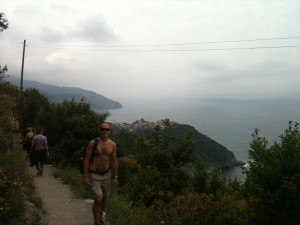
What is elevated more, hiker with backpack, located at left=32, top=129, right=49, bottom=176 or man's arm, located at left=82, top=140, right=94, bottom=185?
man's arm, located at left=82, top=140, right=94, bottom=185

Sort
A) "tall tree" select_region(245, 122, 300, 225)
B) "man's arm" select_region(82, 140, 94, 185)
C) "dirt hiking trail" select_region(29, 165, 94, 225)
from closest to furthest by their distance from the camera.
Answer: "man's arm" select_region(82, 140, 94, 185) < "dirt hiking trail" select_region(29, 165, 94, 225) < "tall tree" select_region(245, 122, 300, 225)

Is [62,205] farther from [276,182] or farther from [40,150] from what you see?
[276,182]

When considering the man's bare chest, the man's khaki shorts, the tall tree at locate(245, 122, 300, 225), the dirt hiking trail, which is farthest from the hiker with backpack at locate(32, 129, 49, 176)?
the tall tree at locate(245, 122, 300, 225)

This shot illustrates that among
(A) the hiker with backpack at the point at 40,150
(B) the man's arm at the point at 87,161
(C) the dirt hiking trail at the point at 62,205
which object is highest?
(B) the man's arm at the point at 87,161

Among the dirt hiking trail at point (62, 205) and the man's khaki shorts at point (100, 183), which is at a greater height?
the man's khaki shorts at point (100, 183)

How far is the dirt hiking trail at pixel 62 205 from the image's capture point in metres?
6.95

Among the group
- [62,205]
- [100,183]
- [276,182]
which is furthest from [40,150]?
[276,182]

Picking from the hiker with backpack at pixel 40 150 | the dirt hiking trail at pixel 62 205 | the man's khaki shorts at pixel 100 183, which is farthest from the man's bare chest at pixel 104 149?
the hiker with backpack at pixel 40 150

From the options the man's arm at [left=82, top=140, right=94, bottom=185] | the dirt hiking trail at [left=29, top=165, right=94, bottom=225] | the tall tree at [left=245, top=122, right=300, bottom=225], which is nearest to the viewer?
the man's arm at [left=82, top=140, right=94, bottom=185]

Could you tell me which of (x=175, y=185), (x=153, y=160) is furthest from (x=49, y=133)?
(x=175, y=185)

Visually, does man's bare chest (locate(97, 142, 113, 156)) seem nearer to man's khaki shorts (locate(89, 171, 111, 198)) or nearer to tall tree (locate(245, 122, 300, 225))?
man's khaki shorts (locate(89, 171, 111, 198))

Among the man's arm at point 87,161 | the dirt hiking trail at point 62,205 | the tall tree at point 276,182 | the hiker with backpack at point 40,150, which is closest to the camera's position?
the man's arm at point 87,161

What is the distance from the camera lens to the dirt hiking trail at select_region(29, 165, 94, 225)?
6.95m

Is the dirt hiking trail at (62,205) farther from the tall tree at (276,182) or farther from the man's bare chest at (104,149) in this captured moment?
the tall tree at (276,182)
